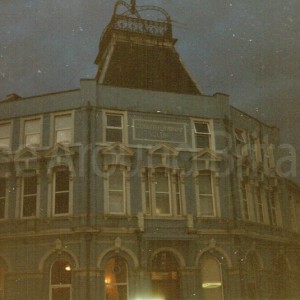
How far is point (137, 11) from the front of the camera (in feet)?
91.6

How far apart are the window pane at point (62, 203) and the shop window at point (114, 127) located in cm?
326

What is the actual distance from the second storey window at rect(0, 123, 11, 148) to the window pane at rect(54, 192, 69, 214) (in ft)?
12.7

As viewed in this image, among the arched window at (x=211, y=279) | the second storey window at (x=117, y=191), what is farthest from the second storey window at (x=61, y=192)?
the arched window at (x=211, y=279)

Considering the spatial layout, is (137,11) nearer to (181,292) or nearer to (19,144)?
(19,144)

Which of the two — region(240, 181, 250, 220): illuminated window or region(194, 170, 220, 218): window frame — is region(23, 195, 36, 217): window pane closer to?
region(194, 170, 220, 218): window frame

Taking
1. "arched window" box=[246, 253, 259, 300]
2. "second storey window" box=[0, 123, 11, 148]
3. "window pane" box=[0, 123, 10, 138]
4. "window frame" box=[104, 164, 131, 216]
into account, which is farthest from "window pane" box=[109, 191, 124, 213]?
"arched window" box=[246, 253, 259, 300]

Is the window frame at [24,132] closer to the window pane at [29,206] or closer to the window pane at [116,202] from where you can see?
the window pane at [29,206]

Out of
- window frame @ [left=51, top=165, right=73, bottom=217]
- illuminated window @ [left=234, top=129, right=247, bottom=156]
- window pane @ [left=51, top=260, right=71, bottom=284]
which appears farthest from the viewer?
illuminated window @ [left=234, top=129, right=247, bottom=156]

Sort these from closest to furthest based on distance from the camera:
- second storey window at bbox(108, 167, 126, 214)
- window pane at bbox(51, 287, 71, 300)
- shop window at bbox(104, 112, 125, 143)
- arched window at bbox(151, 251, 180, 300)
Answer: window pane at bbox(51, 287, 71, 300)
arched window at bbox(151, 251, 180, 300)
second storey window at bbox(108, 167, 126, 214)
shop window at bbox(104, 112, 125, 143)

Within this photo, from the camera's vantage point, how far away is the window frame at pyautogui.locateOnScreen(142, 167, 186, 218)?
21609 mm

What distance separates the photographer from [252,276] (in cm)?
2302

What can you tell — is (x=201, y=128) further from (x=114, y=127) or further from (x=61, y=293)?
(x=61, y=293)

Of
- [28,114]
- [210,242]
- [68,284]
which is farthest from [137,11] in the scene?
[68,284]

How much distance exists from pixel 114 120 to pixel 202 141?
15.1ft
